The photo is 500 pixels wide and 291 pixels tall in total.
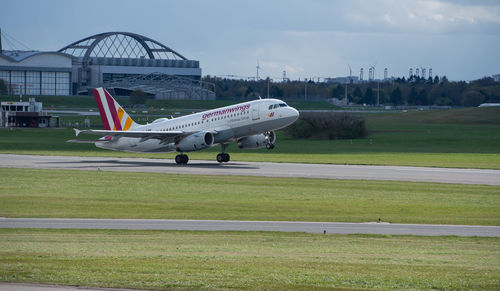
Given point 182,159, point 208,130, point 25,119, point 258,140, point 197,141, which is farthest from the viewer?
point 25,119

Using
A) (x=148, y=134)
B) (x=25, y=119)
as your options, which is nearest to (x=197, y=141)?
(x=148, y=134)

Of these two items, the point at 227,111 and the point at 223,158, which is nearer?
the point at 227,111

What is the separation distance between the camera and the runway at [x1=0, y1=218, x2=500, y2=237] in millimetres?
25281

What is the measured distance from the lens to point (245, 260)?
18.9 m

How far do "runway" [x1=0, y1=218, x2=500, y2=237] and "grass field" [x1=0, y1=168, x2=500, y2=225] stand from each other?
51.1 inches

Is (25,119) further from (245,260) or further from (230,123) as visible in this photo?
(245,260)

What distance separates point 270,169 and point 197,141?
6.76m

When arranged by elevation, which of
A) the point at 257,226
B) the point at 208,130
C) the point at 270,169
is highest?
the point at 208,130

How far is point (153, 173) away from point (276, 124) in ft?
36.9

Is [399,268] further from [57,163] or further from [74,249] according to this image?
[57,163]

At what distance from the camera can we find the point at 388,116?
162625mm

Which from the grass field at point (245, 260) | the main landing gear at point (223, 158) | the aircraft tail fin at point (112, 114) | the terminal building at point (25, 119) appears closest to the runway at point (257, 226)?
the grass field at point (245, 260)

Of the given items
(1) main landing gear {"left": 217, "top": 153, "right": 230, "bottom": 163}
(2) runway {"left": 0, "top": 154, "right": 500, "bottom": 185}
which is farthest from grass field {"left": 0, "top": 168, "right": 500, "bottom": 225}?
(1) main landing gear {"left": 217, "top": 153, "right": 230, "bottom": 163}

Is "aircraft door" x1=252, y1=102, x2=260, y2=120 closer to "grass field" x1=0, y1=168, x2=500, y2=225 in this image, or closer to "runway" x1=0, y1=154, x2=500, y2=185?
"runway" x1=0, y1=154, x2=500, y2=185
